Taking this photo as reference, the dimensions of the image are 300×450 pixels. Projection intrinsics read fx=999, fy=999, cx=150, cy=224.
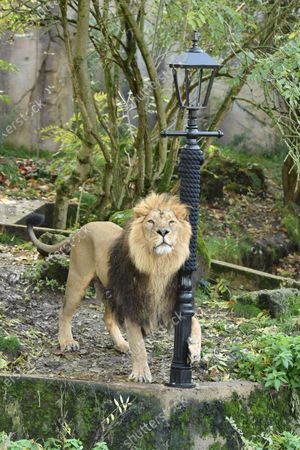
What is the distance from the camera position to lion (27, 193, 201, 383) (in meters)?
6.59

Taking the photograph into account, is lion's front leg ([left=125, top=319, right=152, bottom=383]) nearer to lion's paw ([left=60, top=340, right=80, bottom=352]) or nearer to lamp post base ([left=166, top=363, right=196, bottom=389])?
lamp post base ([left=166, top=363, right=196, bottom=389])

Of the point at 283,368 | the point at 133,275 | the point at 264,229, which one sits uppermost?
the point at 133,275

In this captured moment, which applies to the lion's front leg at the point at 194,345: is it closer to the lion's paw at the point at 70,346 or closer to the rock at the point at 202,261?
the lion's paw at the point at 70,346

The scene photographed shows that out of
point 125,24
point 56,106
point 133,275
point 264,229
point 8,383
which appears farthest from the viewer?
point 56,106

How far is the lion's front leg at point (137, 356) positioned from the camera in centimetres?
671

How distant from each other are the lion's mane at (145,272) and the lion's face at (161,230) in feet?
0.14

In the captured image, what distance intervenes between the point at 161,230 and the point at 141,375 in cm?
101

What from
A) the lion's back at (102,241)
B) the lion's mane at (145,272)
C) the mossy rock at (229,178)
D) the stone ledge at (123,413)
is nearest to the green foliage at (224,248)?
the mossy rock at (229,178)

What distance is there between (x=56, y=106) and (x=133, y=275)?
34.3 feet

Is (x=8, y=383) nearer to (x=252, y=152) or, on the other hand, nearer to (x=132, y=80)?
(x=132, y=80)

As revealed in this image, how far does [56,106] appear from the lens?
16.9m

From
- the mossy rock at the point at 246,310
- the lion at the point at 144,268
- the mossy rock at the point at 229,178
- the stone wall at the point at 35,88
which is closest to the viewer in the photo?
the lion at the point at 144,268

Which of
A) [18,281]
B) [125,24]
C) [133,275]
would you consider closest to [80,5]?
[125,24]

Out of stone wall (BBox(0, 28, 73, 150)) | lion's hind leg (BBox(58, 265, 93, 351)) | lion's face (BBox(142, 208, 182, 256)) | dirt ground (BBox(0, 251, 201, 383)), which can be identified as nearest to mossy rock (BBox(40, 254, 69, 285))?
dirt ground (BBox(0, 251, 201, 383))
